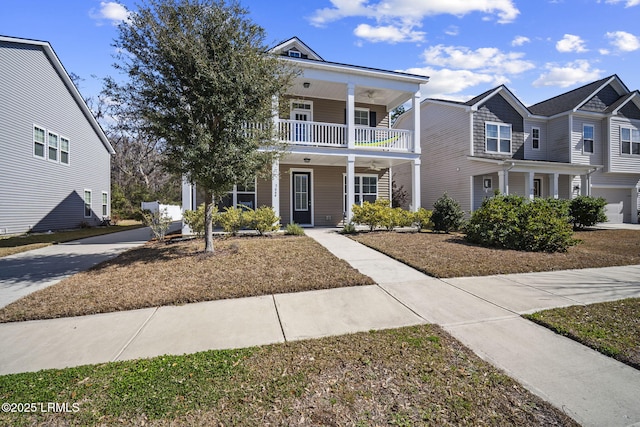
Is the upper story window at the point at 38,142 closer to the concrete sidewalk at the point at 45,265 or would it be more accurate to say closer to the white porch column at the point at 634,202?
the concrete sidewalk at the point at 45,265

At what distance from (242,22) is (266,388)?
7170 millimetres

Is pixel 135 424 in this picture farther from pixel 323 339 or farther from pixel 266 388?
pixel 323 339

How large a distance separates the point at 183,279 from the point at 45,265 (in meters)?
4.18

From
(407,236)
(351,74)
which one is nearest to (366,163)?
(351,74)

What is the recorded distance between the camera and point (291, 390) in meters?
2.43

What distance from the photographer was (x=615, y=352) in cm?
298

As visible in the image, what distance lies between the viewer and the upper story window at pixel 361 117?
14945 mm

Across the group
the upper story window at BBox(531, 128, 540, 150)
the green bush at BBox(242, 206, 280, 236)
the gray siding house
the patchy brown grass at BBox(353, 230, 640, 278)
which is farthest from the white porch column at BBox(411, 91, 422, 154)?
the gray siding house

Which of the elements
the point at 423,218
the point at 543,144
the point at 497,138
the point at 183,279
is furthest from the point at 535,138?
the point at 183,279

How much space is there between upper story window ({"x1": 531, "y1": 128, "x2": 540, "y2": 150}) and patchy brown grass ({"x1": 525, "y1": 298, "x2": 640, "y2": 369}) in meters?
17.1

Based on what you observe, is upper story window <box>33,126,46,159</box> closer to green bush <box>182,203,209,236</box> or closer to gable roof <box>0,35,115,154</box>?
gable roof <box>0,35,115,154</box>

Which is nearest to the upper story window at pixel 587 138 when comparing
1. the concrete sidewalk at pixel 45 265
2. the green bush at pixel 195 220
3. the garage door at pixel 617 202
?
the garage door at pixel 617 202

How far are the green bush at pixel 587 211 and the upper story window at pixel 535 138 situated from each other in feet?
16.8

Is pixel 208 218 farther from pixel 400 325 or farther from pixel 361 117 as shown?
pixel 361 117
